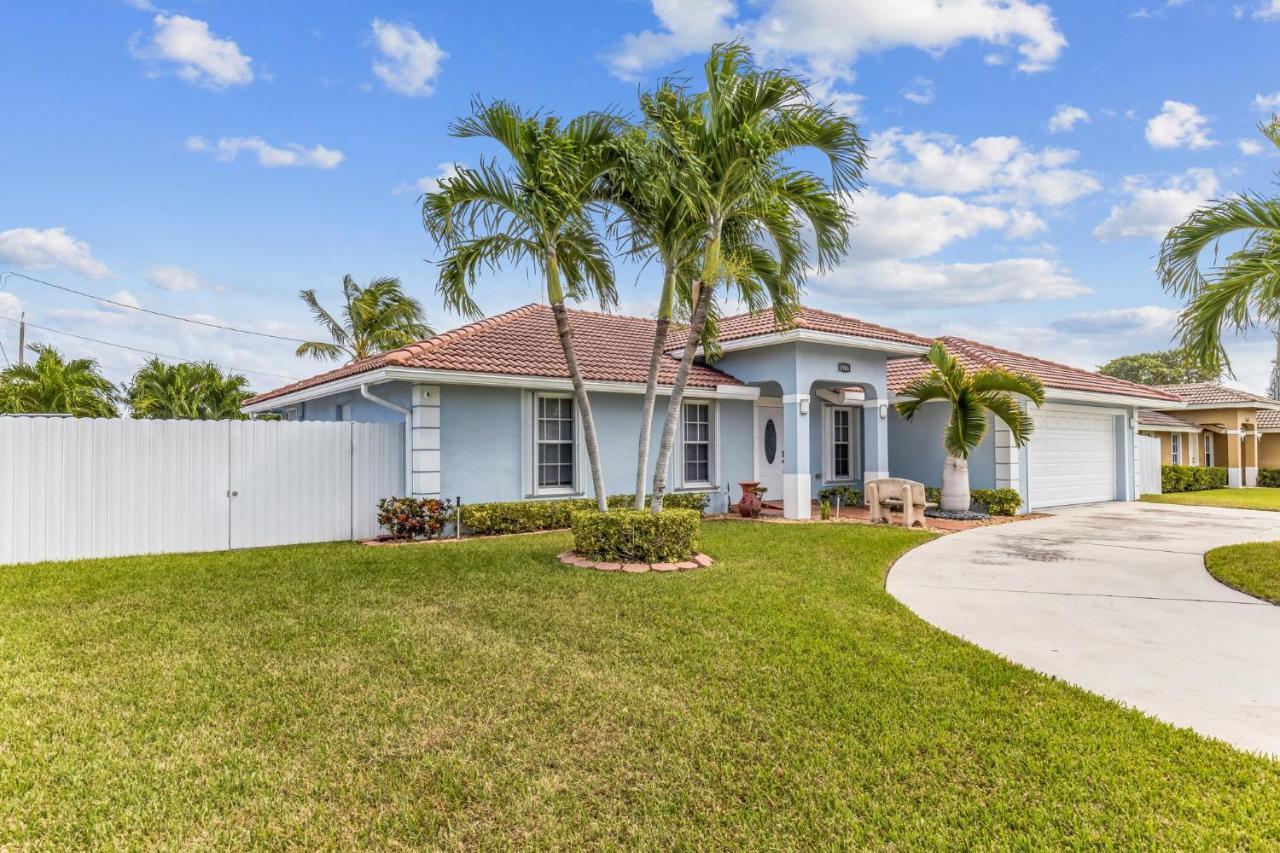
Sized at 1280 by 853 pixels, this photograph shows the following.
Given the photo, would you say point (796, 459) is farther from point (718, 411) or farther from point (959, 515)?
point (959, 515)

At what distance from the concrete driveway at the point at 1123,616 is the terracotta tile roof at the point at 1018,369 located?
6.24 meters

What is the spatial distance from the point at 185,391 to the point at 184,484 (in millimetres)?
11404

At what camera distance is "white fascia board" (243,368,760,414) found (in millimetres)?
11406

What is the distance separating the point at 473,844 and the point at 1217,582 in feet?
32.2

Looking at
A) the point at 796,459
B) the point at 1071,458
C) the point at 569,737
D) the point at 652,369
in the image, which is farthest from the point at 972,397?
the point at 569,737

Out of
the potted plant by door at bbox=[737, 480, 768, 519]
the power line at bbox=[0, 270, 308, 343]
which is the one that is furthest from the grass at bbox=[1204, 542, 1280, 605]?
the power line at bbox=[0, 270, 308, 343]

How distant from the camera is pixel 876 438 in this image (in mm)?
16266

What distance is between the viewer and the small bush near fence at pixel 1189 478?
25.0 meters

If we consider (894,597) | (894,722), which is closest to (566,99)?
(894,597)

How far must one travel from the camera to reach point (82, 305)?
27328 mm

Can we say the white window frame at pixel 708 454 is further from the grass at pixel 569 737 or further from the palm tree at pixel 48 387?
the palm tree at pixel 48 387

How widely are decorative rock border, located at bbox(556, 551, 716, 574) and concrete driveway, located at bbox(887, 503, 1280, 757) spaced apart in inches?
101

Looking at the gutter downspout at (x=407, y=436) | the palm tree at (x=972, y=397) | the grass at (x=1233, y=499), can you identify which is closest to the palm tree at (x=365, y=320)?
the gutter downspout at (x=407, y=436)

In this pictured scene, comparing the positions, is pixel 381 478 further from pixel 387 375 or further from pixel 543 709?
pixel 543 709
